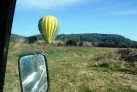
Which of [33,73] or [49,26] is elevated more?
Answer: [33,73]

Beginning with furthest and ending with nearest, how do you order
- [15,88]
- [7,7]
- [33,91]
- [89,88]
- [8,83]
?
[89,88] → [8,83] → [15,88] → [33,91] → [7,7]

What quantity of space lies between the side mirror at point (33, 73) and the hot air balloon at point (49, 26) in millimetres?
40870

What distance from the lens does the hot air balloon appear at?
144 ft

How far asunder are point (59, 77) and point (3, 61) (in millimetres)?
11317

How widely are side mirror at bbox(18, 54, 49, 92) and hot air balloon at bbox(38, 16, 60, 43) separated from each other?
4087 centimetres

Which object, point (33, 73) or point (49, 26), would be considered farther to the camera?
point (49, 26)

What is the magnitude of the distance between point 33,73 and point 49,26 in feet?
136

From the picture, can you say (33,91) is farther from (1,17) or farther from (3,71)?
(1,17)

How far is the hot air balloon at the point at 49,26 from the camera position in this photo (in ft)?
144

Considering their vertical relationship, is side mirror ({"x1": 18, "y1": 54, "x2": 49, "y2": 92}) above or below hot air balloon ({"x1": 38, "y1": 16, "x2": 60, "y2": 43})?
above

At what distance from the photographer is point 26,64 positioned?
6.95 ft

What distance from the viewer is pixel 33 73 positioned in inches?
86.4

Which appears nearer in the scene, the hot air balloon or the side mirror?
the side mirror

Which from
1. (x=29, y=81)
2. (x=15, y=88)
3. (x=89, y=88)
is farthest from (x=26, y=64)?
(x=89, y=88)
